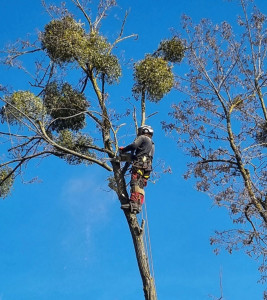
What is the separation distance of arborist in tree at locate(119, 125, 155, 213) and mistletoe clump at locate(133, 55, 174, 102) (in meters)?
1.47

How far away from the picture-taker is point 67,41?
9.28m

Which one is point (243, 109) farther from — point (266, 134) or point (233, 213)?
point (233, 213)

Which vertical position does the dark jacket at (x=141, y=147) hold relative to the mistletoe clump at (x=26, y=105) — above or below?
below

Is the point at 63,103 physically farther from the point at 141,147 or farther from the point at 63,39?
the point at 141,147

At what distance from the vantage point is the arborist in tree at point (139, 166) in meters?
7.93

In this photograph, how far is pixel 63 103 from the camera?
377 inches

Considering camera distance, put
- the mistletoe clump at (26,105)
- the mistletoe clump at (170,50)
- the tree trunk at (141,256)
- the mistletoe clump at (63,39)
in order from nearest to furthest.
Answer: the tree trunk at (141,256) → the mistletoe clump at (26,105) → the mistletoe clump at (63,39) → the mistletoe clump at (170,50)

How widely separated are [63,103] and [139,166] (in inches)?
82.9

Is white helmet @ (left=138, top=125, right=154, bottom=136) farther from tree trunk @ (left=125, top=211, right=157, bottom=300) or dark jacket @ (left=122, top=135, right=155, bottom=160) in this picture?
tree trunk @ (left=125, top=211, right=157, bottom=300)

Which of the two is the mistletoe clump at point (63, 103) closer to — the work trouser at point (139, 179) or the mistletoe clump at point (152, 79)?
the mistletoe clump at point (152, 79)

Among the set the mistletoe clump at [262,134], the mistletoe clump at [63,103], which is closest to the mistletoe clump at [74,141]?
the mistletoe clump at [63,103]

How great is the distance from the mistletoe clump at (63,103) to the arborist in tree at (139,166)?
166 centimetres

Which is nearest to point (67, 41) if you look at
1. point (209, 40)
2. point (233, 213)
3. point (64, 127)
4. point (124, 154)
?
point (64, 127)

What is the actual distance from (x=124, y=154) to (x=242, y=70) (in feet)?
12.4
